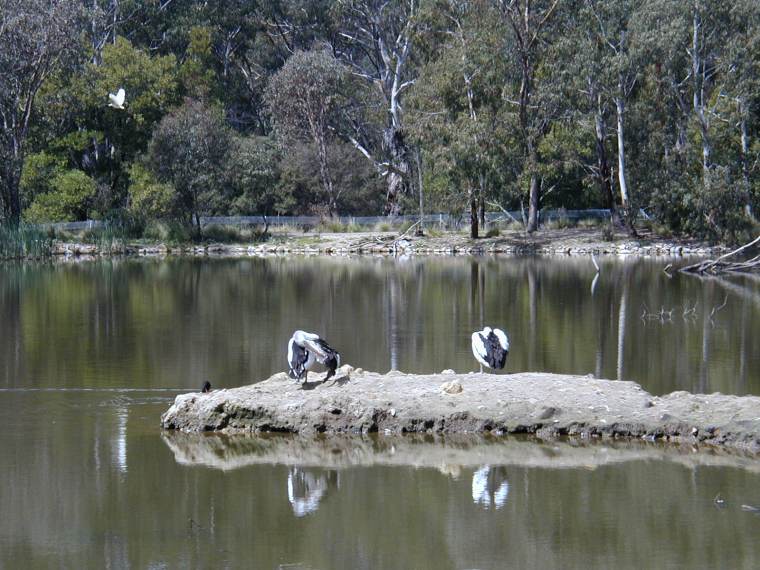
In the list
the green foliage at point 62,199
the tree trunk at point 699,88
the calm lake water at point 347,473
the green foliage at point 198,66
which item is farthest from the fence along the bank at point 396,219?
the calm lake water at point 347,473

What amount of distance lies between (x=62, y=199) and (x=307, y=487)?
142 ft

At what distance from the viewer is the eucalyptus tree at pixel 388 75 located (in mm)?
57709

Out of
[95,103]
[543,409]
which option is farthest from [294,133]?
[543,409]

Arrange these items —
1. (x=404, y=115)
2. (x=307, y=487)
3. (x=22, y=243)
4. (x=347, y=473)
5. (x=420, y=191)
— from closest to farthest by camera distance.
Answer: (x=307, y=487), (x=347, y=473), (x=22, y=243), (x=404, y=115), (x=420, y=191)

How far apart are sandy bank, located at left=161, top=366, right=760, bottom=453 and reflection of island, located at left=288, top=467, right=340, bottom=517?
1.20m

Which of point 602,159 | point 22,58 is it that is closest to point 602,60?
point 602,159

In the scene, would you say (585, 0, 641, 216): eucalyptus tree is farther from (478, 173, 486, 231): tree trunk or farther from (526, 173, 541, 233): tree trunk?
(478, 173, 486, 231): tree trunk

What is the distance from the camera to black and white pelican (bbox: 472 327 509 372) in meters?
14.1

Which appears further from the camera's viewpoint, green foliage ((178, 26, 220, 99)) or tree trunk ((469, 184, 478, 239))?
green foliage ((178, 26, 220, 99))

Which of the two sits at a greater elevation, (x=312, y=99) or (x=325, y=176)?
(x=312, y=99)

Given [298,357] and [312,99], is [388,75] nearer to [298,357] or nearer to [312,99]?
[312,99]

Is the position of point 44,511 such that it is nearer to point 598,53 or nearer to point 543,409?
point 543,409

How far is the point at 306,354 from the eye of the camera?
13.1m

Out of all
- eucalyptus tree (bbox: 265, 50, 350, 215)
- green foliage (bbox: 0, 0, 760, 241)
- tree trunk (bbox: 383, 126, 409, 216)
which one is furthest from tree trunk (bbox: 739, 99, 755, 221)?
eucalyptus tree (bbox: 265, 50, 350, 215)
